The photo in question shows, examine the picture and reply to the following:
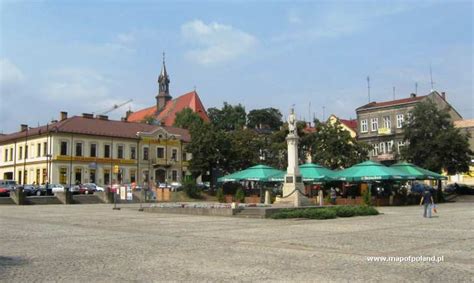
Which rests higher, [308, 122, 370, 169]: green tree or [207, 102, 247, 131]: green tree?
[207, 102, 247, 131]: green tree

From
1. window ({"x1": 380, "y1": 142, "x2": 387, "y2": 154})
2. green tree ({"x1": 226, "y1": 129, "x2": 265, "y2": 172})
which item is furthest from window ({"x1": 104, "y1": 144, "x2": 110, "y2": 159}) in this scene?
window ({"x1": 380, "y1": 142, "x2": 387, "y2": 154})

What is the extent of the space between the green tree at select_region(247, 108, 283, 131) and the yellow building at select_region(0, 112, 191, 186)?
25.5 metres

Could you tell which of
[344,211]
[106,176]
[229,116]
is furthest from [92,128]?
[344,211]

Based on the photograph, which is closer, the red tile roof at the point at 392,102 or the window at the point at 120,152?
the red tile roof at the point at 392,102

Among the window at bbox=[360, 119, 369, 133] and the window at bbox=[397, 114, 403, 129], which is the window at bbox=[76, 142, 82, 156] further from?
the window at bbox=[397, 114, 403, 129]

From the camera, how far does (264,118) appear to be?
111 meters

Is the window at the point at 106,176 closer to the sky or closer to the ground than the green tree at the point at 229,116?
closer to the ground

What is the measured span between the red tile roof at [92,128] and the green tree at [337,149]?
3375 cm

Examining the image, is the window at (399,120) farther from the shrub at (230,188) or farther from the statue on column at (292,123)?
the statue on column at (292,123)

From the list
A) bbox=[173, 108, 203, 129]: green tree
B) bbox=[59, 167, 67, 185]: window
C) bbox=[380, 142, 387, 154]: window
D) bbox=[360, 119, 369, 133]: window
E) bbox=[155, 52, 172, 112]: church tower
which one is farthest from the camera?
bbox=[155, 52, 172, 112]: church tower

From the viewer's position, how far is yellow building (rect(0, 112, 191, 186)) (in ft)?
235

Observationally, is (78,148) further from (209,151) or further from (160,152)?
(209,151)

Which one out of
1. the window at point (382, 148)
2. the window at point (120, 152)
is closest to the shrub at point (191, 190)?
the window at point (120, 152)

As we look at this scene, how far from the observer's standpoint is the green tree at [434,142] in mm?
51184
